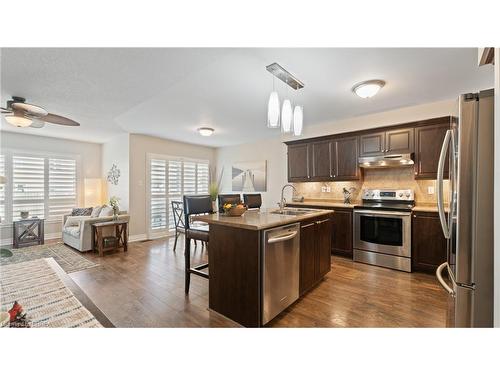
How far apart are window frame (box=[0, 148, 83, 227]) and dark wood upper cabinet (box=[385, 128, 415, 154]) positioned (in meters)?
6.93

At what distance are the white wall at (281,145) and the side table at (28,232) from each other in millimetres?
4212

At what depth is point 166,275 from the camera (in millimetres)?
2990

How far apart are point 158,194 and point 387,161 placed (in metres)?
4.88

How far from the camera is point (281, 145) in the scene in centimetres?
523

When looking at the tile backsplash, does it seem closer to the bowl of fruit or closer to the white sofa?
the bowl of fruit

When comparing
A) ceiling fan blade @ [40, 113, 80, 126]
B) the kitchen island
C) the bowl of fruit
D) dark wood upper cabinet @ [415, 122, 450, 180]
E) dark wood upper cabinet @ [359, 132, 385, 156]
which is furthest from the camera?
dark wood upper cabinet @ [359, 132, 385, 156]

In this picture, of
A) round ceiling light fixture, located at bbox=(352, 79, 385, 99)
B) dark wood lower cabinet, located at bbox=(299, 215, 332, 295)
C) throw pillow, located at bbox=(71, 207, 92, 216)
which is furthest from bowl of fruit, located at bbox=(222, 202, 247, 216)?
throw pillow, located at bbox=(71, 207, 92, 216)

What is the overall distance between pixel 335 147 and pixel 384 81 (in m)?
1.53

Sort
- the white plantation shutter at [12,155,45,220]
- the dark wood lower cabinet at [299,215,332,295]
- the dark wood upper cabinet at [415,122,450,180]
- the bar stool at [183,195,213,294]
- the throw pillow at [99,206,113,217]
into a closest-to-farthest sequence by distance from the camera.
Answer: the dark wood lower cabinet at [299,215,332,295] < the bar stool at [183,195,213,294] < the dark wood upper cabinet at [415,122,450,180] < the throw pillow at [99,206,113,217] < the white plantation shutter at [12,155,45,220]

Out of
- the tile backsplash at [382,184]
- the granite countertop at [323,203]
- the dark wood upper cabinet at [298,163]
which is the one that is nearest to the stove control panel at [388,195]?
the tile backsplash at [382,184]

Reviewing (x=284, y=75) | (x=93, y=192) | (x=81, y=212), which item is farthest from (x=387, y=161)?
(x=93, y=192)

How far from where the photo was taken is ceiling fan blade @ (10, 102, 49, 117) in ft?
8.27

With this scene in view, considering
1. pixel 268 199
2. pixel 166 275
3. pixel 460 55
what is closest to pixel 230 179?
pixel 268 199
